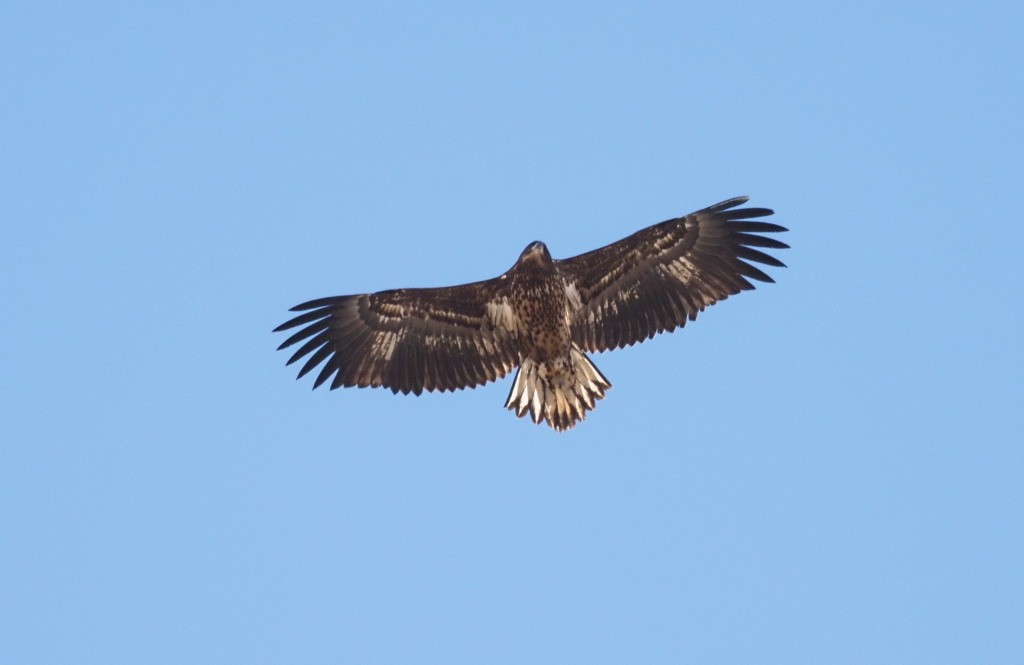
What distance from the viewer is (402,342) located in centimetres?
1636

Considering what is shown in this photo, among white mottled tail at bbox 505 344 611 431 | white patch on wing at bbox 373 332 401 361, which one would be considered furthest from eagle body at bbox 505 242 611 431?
white patch on wing at bbox 373 332 401 361

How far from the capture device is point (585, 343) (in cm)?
1593

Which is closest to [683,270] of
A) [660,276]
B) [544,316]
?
[660,276]

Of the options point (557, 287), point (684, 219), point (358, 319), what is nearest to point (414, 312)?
point (358, 319)

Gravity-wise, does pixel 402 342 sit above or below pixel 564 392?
above

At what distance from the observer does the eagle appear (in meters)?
15.6

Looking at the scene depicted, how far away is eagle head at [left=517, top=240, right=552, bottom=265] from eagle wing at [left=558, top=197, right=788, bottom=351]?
321mm

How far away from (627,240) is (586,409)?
5.70 ft

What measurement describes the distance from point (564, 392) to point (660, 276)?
155 centimetres

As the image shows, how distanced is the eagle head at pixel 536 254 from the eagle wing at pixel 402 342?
89 centimetres

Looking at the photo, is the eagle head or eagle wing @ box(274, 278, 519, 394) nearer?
the eagle head

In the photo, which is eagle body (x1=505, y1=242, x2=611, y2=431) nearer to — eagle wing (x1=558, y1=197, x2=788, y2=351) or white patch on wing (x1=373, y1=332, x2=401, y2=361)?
eagle wing (x1=558, y1=197, x2=788, y2=351)

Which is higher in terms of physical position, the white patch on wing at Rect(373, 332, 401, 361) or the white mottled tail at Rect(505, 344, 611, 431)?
the white patch on wing at Rect(373, 332, 401, 361)

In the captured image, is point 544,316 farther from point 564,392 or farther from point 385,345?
point 385,345
